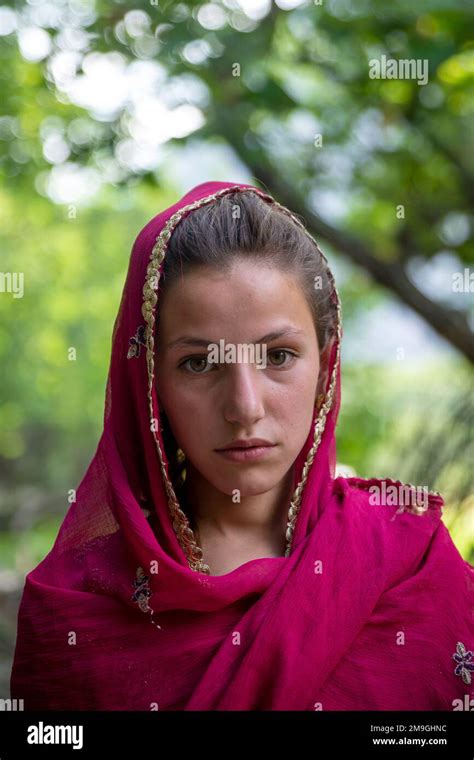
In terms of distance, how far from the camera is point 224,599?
154 centimetres

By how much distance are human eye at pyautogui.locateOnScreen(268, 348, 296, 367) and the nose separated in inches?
2.2

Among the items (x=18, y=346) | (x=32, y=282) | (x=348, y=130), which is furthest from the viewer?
(x=18, y=346)

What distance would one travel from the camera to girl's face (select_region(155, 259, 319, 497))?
148 cm

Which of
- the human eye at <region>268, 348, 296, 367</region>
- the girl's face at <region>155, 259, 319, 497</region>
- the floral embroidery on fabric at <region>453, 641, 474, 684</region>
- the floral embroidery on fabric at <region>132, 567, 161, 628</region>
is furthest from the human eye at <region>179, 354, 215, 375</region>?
the floral embroidery on fabric at <region>453, 641, 474, 684</region>

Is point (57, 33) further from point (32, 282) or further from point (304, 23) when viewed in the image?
point (32, 282)

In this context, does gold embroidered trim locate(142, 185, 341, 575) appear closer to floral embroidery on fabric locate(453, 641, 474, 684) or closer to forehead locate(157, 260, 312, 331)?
forehead locate(157, 260, 312, 331)

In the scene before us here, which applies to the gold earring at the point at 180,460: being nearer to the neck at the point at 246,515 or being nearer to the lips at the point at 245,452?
the neck at the point at 246,515

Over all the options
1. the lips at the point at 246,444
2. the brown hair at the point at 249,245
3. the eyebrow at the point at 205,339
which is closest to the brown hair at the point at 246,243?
the brown hair at the point at 249,245

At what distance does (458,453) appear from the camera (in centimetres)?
328

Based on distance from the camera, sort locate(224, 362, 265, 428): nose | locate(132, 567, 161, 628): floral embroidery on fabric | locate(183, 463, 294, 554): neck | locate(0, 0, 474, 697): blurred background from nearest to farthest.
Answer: locate(224, 362, 265, 428): nose
locate(132, 567, 161, 628): floral embroidery on fabric
locate(183, 463, 294, 554): neck
locate(0, 0, 474, 697): blurred background

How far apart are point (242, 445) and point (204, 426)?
0.08 meters

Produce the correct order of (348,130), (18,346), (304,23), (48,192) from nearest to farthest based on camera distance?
(304,23)
(348,130)
(48,192)
(18,346)

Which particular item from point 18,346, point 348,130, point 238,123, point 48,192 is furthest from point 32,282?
point 238,123

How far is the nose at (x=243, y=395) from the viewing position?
1.45 m
